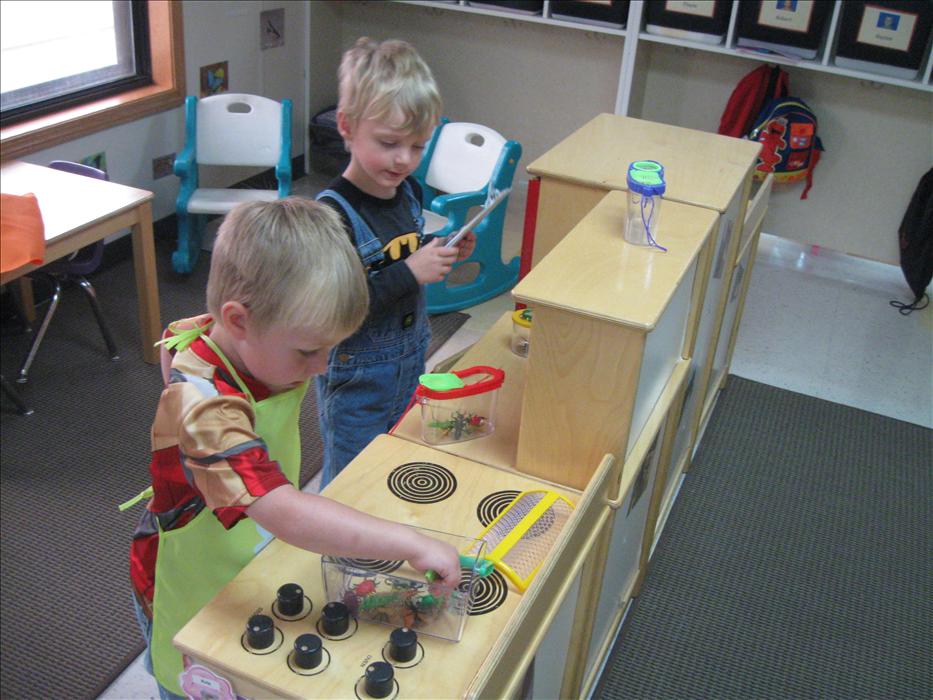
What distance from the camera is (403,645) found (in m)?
1.07

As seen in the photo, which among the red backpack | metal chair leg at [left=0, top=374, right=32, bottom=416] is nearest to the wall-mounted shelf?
the red backpack

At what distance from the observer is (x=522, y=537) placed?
1.32m

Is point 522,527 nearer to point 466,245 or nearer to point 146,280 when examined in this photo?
point 466,245

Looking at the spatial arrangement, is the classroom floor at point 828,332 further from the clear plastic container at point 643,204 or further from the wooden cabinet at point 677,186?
the clear plastic container at point 643,204

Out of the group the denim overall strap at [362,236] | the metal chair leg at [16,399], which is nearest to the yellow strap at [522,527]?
the denim overall strap at [362,236]

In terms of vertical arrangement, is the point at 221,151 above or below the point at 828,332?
above

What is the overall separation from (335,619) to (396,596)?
8 cm

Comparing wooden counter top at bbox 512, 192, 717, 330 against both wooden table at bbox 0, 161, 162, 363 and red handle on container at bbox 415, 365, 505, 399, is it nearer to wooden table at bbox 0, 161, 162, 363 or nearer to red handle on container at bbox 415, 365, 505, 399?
red handle on container at bbox 415, 365, 505, 399

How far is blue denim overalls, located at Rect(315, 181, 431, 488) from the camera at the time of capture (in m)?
1.70

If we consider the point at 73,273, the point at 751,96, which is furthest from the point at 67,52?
the point at 751,96

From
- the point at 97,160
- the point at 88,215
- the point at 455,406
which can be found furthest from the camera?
the point at 97,160

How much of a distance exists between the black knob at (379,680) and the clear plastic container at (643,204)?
87cm

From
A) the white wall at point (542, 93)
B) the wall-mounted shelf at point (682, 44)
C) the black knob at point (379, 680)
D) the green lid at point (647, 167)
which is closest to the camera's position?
the black knob at point (379, 680)

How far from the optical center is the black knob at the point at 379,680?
1028mm
